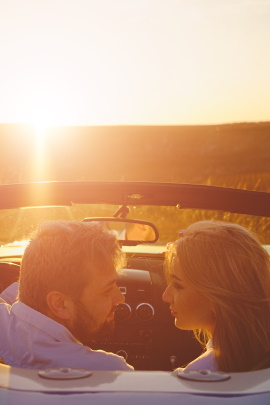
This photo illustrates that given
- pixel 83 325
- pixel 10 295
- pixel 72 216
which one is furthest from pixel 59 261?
pixel 72 216

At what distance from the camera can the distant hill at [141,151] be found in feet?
281

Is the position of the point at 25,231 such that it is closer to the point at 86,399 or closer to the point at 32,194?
the point at 32,194

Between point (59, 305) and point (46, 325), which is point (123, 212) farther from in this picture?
point (46, 325)

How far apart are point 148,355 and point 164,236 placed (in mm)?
17240

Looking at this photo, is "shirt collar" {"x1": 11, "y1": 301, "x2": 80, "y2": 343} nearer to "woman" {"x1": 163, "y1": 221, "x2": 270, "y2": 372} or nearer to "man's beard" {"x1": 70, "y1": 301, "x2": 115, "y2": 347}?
"man's beard" {"x1": 70, "y1": 301, "x2": 115, "y2": 347}

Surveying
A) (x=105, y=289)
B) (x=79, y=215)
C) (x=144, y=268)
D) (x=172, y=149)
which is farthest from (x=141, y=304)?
(x=172, y=149)

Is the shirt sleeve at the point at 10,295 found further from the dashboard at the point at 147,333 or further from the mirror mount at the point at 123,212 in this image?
the dashboard at the point at 147,333

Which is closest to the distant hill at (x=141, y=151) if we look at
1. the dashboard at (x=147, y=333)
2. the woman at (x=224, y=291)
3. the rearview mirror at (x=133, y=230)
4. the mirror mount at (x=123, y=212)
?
the dashboard at (x=147, y=333)

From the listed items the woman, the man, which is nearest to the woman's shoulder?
the woman

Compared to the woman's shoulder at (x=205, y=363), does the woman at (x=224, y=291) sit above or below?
above

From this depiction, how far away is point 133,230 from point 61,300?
1.79m

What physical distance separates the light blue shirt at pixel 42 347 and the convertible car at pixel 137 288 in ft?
1.26

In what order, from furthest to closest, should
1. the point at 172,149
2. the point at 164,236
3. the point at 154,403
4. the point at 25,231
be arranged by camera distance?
the point at 172,149 < the point at 164,236 < the point at 25,231 < the point at 154,403

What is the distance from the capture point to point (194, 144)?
348 feet
